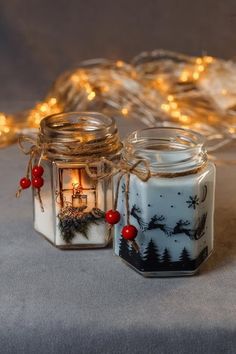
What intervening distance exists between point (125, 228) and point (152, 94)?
2.37 feet

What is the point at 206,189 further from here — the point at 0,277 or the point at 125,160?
the point at 0,277

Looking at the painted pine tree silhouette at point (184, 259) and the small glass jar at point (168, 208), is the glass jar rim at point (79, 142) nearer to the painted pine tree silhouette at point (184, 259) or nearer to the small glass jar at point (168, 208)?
the small glass jar at point (168, 208)

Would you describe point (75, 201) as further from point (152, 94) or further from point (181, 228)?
point (152, 94)

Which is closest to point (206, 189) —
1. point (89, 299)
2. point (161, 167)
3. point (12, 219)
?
point (161, 167)

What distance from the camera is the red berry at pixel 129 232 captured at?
2.90 ft

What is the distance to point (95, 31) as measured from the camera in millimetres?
1849

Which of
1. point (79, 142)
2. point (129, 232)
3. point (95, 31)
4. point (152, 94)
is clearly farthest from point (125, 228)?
point (95, 31)

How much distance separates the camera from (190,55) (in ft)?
6.05

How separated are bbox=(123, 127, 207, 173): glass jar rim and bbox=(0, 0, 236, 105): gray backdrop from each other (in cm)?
89

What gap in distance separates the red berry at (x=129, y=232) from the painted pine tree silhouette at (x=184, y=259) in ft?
0.19

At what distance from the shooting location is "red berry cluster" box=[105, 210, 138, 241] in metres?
0.89

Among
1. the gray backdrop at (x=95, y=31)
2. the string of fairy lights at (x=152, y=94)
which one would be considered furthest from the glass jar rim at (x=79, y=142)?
the gray backdrop at (x=95, y=31)

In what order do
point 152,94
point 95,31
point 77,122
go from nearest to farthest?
point 77,122 → point 152,94 → point 95,31

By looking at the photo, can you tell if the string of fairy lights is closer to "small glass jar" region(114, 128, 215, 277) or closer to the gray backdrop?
the gray backdrop
